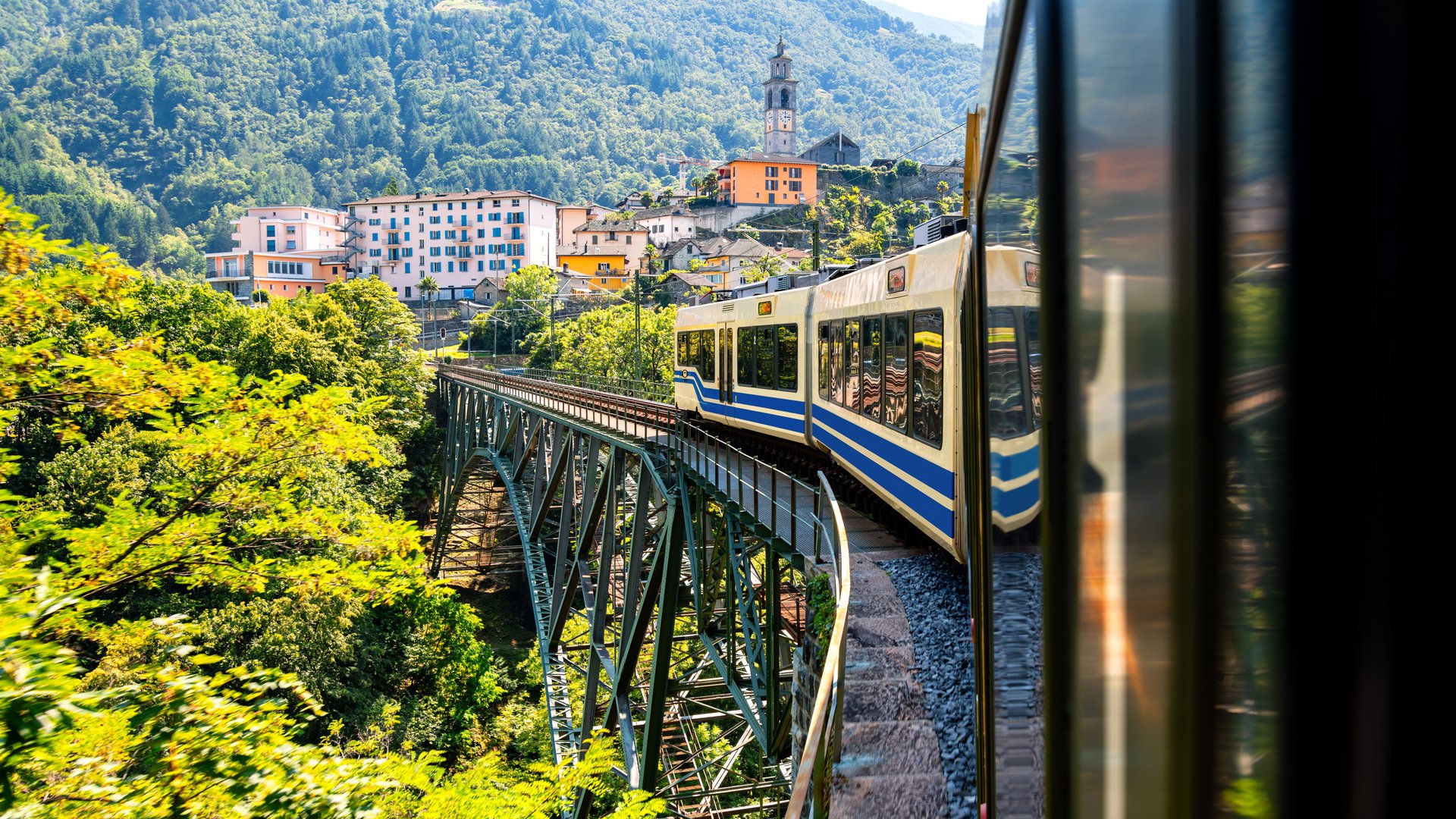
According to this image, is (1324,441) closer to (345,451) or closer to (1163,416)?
(1163,416)

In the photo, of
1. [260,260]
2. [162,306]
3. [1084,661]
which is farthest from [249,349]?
[260,260]

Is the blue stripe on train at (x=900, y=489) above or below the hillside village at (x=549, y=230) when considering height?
below

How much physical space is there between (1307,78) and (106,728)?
22.5ft

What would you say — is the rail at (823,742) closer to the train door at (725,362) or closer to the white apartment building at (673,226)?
the train door at (725,362)

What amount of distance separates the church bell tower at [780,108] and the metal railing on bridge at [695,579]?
434 ft

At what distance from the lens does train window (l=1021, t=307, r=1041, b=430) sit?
1.40 metres

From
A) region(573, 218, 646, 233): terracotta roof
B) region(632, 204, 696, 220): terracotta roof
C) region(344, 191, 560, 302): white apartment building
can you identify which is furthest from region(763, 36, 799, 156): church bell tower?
region(344, 191, 560, 302): white apartment building

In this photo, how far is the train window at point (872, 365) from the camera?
9.63 m

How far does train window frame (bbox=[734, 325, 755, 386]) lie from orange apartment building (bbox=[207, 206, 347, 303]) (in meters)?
102

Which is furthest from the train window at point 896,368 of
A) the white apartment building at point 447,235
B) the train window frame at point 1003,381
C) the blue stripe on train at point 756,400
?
the white apartment building at point 447,235

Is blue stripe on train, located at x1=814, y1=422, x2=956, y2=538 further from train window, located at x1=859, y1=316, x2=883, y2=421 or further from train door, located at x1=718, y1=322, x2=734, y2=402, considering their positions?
train door, located at x1=718, y1=322, x2=734, y2=402

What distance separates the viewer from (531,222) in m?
124

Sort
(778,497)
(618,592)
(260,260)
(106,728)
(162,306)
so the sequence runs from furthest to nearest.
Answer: (260,260), (162,306), (618,592), (778,497), (106,728)

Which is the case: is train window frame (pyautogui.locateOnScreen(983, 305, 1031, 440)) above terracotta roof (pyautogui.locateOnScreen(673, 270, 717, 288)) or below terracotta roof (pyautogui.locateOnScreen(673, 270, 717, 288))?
below
